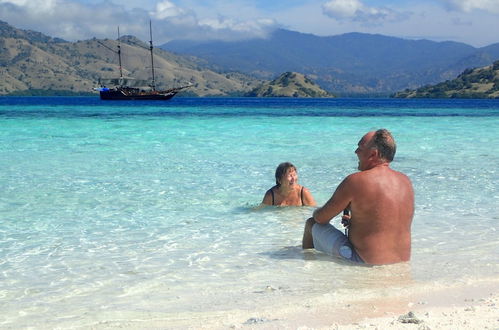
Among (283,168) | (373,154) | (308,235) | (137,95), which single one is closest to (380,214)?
(373,154)

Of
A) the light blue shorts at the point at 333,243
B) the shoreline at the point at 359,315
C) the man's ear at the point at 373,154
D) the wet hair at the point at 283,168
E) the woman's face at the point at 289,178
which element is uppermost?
the man's ear at the point at 373,154

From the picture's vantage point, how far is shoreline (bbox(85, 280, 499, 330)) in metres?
4.72

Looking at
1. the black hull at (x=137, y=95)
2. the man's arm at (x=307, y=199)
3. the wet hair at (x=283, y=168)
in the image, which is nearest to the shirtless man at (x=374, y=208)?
the wet hair at (x=283, y=168)

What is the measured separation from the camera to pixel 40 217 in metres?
9.83

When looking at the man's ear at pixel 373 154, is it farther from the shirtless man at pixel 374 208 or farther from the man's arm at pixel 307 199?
the man's arm at pixel 307 199

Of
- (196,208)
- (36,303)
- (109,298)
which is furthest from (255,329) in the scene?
(196,208)

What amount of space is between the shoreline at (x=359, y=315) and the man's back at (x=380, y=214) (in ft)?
3.12

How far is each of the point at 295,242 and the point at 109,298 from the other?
303 cm

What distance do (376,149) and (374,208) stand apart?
25.4 inches

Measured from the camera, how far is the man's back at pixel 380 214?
635cm

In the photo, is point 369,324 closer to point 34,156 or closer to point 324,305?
point 324,305

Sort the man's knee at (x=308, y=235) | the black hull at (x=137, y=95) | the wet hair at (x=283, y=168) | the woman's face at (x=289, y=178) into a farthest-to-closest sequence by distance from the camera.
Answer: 1. the black hull at (x=137, y=95)
2. the woman's face at (x=289, y=178)
3. the wet hair at (x=283, y=168)
4. the man's knee at (x=308, y=235)

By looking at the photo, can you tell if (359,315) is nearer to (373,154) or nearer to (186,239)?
(373,154)

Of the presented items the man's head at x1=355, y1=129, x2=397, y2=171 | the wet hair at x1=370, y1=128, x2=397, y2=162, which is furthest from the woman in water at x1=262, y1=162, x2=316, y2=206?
the wet hair at x1=370, y1=128, x2=397, y2=162
